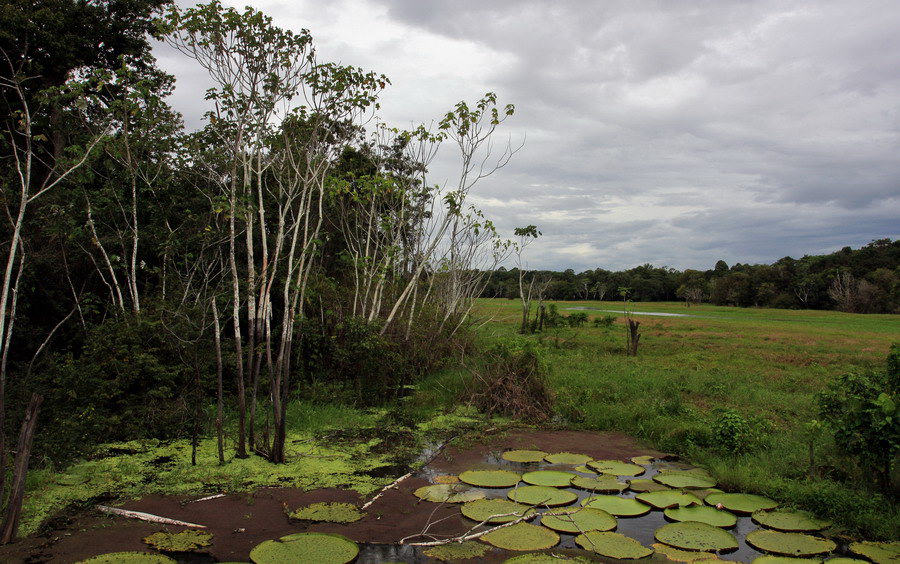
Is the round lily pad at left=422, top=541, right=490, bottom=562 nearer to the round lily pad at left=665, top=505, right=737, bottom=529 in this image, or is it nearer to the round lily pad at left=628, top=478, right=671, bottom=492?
the round lily pad at left=665, top=505, right=737, bottom=529

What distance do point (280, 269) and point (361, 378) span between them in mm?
2435

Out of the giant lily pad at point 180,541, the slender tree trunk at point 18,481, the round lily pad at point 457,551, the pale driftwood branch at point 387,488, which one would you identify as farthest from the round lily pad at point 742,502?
the slender tree trunk at point 18,481

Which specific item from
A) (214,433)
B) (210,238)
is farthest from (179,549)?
(210,238)

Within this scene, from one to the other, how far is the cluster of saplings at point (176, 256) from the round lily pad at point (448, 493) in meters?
1.89

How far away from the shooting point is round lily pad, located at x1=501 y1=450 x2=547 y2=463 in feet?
22.8

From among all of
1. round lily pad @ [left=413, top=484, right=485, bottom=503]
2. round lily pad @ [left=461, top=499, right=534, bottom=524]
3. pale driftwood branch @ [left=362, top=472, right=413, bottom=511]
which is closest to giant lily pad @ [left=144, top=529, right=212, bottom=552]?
pale driftwood branch @ [left=362, top=472, right=413, bottom=511]

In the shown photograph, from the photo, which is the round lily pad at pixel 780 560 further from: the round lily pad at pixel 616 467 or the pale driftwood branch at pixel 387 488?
the pale driftwood branch at pixel 387 488

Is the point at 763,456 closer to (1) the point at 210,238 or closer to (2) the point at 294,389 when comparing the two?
(2) the point at 294,389

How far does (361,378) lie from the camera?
9.76m

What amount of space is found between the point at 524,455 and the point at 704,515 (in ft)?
8.06

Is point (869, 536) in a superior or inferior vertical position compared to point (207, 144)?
inferior

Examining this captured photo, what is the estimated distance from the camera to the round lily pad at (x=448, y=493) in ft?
18.1

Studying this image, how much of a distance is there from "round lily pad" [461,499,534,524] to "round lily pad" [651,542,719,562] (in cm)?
124

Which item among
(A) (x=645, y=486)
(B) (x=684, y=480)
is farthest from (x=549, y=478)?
(B) (x=684, y=480)
